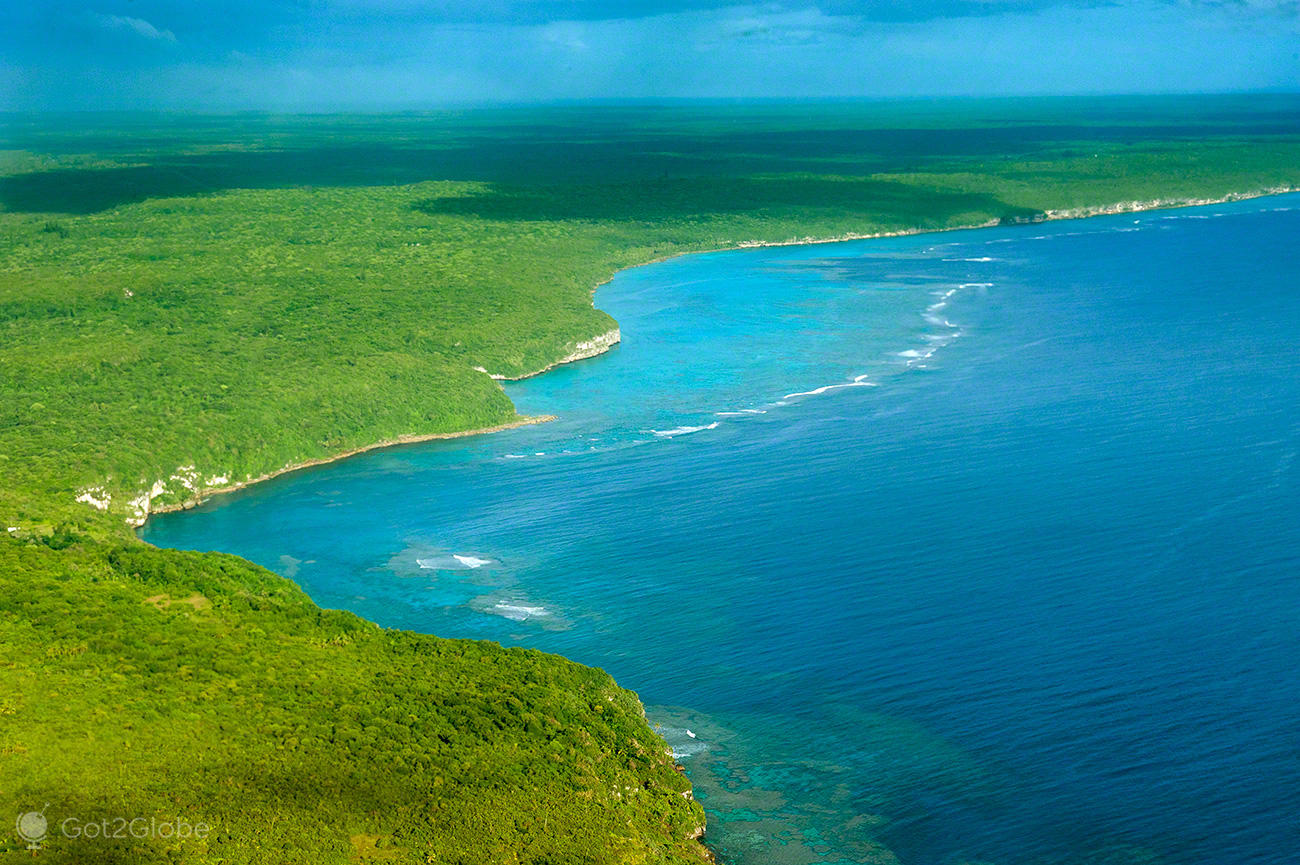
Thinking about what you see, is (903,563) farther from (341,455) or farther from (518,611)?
(341,455)

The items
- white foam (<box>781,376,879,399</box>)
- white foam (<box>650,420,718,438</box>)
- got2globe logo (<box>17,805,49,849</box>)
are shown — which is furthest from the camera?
white foam (<box>781,376,879,399</box>)

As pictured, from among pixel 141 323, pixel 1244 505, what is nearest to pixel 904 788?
pixel 1244 505

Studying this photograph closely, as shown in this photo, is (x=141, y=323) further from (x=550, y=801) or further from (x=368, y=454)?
(x=550, y=801)

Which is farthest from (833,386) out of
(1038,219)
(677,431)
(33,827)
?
(1038,219)

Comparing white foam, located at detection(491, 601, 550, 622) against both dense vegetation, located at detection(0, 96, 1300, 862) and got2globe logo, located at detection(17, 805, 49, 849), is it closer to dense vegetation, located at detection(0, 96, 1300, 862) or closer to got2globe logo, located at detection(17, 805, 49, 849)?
dense vegetation, located at detection(0, 96, 1300, 862)

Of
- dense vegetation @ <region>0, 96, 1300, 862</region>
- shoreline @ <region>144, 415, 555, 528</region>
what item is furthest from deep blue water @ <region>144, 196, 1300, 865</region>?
dense vegetation @ <region>0, 96, 1300, 862</region>

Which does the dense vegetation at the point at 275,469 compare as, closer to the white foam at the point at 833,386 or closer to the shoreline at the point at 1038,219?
the shoreline at the point at 1038,219

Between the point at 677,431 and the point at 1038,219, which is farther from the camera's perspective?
the point at 1038,219
